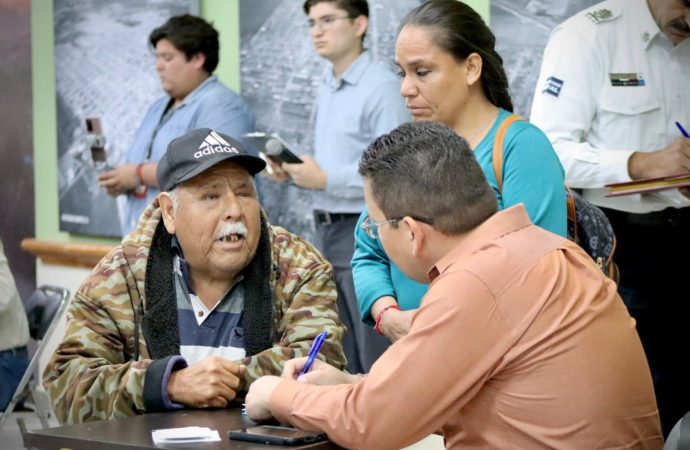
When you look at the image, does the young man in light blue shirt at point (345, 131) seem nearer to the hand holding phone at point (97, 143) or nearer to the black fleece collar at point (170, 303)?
the hand holding phone at point (97, 143)

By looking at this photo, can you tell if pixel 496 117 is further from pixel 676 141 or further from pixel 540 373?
pixel 540 373

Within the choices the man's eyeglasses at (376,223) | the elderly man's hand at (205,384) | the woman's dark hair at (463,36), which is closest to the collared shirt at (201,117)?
the woman's dark hair at (463,36)

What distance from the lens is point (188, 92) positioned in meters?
5.70

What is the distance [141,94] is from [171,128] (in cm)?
83

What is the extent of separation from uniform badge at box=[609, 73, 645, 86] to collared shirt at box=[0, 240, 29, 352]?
2740 millimetres

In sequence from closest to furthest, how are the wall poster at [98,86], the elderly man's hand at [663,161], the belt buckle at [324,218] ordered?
the elderly man's hand at [663,161], the belt buckle at [324,218], the wall poster at [98,86]

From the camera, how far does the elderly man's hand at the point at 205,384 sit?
2.62 m

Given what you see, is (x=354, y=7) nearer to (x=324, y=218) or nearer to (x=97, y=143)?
(x=324, y=218)

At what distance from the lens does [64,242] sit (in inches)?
278

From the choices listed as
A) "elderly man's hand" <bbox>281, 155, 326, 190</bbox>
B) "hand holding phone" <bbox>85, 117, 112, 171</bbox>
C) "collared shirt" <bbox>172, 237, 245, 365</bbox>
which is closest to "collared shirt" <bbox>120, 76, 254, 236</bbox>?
"elderly man's hand" <bbox>281, 155, 326, 190</bbox>

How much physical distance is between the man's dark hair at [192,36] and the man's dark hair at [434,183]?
3554mm

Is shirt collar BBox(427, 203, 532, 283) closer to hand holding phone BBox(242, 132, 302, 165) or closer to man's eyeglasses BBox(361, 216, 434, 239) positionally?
man's eyeglasses BBox(361, 216, 434, 239)

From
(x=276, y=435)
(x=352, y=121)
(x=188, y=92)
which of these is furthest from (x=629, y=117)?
(x=188, y=92)

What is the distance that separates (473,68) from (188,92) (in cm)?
280
